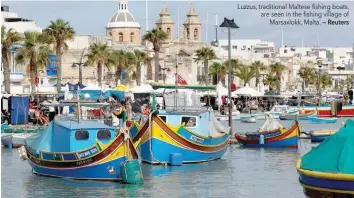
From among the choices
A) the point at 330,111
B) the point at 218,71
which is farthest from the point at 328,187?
the point at 218,71

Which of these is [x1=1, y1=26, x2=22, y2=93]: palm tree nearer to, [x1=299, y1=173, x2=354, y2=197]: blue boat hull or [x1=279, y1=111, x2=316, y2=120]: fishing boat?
[x1=279, y1=111, x2=316, y2=120]: fishing boat

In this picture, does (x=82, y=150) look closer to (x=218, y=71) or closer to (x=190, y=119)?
(x=190, y=119)

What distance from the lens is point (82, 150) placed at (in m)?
28.9

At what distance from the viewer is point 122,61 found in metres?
90.7

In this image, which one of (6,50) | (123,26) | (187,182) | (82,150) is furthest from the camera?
(123,26)

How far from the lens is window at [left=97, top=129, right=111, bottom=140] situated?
2953 centimetres

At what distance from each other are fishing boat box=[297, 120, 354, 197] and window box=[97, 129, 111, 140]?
41.1 ft

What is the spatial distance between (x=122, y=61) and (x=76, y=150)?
61680 millimetres

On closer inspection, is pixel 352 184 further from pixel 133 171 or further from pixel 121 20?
pixel 121 20

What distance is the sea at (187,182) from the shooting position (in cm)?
2738

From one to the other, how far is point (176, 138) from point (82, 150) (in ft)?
22.0

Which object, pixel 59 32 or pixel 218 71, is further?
pixel 218 71

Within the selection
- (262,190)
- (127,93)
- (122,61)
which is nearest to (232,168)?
(262,190)

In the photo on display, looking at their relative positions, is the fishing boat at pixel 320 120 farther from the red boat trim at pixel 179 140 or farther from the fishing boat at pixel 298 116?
the red boat trim at pixel 179 140
